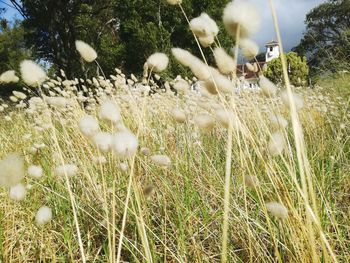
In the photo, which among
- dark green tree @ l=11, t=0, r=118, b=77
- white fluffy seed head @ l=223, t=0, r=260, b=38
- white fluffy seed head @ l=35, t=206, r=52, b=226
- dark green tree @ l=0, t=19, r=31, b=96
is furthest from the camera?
dark green tree @ l=0, t=19, r=31, b=96

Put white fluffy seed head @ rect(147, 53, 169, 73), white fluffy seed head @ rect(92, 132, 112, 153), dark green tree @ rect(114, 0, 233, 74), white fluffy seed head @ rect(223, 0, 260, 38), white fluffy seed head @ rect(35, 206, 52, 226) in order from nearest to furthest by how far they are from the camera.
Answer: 1. white fluffy seed head @ rect(223, 0, 260, 38)
2. white fluffy seed head @ rect(92, 132, 112, 153)
3. white fluffy seed head @ rect(35, 206, 52, 226)
4. white fluffy seed head @ rect(147, 53, 169, 73)
5. dark green tree @ rect(114, 0, 233, 74)

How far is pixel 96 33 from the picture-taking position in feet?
62.2

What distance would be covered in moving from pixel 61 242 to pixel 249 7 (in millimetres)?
1081

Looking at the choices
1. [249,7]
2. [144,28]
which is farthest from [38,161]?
[144,28]

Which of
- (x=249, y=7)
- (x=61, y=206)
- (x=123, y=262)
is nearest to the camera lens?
(x=249, y=7)

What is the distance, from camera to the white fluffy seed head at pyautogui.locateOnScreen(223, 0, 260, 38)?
73 centimetres

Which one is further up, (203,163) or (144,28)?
(144,28)

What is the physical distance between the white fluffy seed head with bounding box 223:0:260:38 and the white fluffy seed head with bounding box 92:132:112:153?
1.13 ft

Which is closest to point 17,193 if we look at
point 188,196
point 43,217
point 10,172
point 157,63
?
point 43,217

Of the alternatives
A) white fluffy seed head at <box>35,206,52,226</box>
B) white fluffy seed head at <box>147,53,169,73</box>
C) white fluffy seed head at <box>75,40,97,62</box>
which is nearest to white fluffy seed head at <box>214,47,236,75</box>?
white fluffy seed head at <box>147,53,169,73</box>

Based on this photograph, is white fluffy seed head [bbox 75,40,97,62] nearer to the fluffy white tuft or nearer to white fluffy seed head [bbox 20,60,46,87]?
white fluffy seed head [bbox 20,60,46,87]

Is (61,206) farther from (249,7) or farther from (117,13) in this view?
(117,13)

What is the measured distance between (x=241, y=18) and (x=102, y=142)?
0.38 meters

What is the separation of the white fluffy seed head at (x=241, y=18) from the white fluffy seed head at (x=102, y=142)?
0.34 m
